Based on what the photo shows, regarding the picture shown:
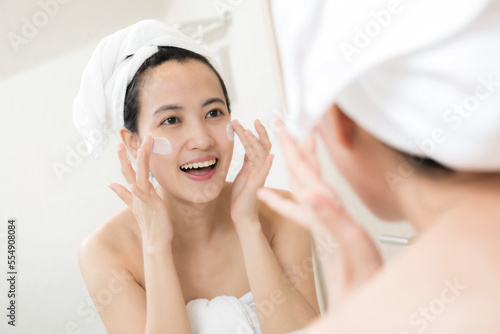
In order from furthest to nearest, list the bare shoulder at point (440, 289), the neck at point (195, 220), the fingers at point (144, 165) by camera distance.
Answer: the neck at point (195, 220) → the fingers at point (144, 165) → the bare shoulder at point (440, 289)

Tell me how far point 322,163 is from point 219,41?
0.54 m

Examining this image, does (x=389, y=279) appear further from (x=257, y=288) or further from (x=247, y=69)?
(x=247, y=69)

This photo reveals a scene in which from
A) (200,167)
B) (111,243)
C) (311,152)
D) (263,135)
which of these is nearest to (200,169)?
(200,167)

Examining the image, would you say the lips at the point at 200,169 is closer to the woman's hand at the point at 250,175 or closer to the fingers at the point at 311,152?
the woman's hand at the point at 250,175

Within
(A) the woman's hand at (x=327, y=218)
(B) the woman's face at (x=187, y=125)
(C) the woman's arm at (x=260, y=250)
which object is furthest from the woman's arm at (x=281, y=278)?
(A) the woman's hand at (x=327, y=218)

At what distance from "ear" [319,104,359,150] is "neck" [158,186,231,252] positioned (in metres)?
0.41

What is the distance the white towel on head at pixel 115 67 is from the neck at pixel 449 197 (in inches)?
18.2

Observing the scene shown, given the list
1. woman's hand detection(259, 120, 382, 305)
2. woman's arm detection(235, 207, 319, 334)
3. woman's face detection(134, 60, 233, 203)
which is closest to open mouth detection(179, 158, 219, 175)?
woman's face detection(134, 60, 233, 203)

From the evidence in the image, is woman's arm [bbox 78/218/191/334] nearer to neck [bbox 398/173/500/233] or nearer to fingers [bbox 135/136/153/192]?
fingers [bbox 135/136/153/192]

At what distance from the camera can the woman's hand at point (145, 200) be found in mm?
616

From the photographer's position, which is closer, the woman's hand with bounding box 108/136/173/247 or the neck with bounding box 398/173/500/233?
the neck with bounding box 398/173/500/233

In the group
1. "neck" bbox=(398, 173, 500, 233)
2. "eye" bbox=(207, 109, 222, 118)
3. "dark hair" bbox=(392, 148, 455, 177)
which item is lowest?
Result: "eye" bbox=(207, 109, 222, 118)

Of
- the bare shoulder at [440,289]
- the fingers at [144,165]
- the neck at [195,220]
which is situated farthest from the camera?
the neck at [195,220]

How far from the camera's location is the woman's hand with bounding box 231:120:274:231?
0.65m
